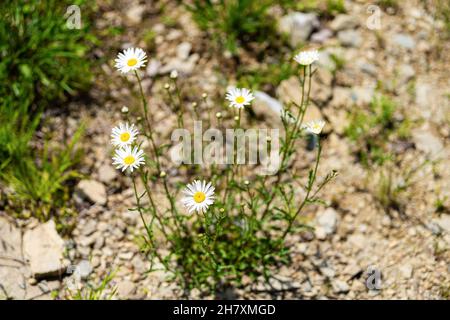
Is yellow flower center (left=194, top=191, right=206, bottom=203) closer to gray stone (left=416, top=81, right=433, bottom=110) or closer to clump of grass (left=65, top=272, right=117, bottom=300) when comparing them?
clump of grass (left=65, top=272, right=117, bottom=300)

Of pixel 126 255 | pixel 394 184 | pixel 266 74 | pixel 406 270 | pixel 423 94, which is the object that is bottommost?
pixel 406 270

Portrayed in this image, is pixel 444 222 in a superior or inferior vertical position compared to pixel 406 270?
superior

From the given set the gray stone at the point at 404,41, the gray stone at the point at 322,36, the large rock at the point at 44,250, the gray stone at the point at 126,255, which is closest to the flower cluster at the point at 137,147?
the gray stone at the point at 126,255

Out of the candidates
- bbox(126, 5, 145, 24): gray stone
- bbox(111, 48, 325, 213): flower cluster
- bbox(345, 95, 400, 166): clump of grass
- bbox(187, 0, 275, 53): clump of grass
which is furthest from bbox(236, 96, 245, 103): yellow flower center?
bbox(126, 5, 145, 24): gray stone

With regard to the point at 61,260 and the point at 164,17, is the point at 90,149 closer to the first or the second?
the point at 61,260

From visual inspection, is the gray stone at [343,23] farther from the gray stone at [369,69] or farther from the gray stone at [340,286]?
the gray stone at [340,286]

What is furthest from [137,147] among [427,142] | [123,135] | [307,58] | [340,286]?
[427,142]

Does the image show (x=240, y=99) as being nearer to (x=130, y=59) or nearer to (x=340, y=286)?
(x=130, y=59)
